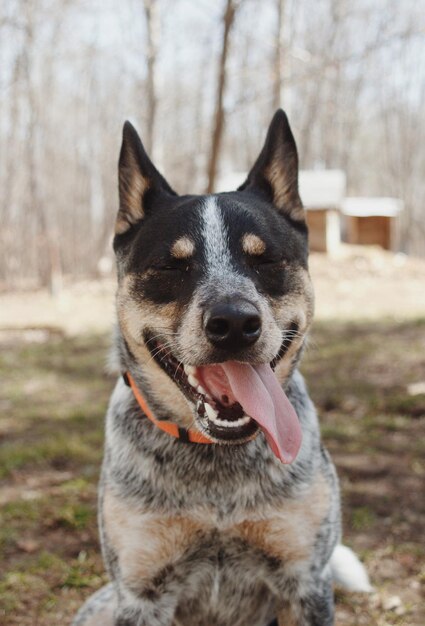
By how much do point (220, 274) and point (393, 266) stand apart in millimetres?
13670

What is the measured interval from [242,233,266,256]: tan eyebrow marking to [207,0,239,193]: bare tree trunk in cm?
361

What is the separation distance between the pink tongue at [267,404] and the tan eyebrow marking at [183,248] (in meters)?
0.42

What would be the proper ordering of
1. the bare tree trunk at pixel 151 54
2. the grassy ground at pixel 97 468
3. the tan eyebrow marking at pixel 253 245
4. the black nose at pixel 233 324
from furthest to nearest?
1. the bare tree trunk at pixel 151 54
2. the grassy ground at pixel 97 468
3. the tan eyebrow marking at pixel 253 245
4. the black nose at pixel 233 324

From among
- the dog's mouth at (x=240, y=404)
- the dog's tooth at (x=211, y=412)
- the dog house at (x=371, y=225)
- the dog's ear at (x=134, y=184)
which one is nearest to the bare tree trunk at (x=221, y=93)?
the dog's ear at (x=134, y=184)

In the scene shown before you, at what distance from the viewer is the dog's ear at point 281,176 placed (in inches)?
106

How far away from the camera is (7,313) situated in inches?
463

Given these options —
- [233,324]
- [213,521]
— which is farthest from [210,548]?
[233,324]

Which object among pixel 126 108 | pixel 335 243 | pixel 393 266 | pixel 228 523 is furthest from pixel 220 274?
pixel 126 108

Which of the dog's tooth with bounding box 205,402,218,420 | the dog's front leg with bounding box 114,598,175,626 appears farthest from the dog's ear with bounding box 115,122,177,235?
the dog's front leg with bounding box 114,598,175,626

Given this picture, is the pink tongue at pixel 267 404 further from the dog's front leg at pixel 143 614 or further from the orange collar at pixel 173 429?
the dog's front leg at pixel 143 614

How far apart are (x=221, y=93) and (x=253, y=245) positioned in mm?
3905

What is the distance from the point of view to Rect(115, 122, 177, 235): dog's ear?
260cm

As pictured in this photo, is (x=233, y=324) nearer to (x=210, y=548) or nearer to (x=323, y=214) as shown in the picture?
(x=210, y=548)

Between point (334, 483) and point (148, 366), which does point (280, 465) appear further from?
point (148, 366)
